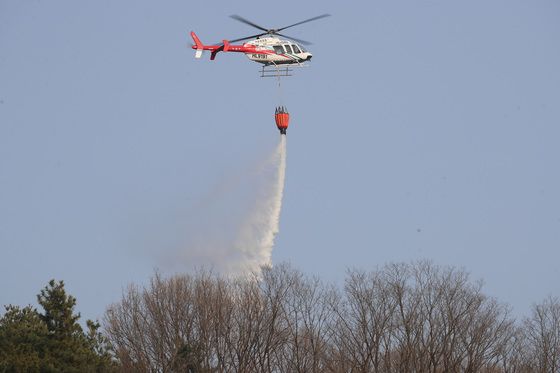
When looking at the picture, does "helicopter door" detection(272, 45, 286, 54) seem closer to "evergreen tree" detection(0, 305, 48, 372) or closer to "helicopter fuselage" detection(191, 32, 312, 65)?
"helicopter fuselage" detection(191, 32, 312, 65)

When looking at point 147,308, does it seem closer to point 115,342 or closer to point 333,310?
point 115,342

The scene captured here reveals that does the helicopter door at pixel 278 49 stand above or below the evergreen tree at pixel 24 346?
above

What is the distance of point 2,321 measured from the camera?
6000 centimetres

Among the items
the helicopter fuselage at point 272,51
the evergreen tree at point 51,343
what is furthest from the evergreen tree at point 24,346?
the helicopter fuselage at point 272,51

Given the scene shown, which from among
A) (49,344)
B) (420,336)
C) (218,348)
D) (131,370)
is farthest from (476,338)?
(49,344)

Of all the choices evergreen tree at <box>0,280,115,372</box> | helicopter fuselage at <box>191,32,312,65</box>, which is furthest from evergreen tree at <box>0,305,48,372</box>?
helicopter fuselage at <box>191,32,312,65</box>

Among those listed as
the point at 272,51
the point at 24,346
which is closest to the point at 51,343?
the point at 24,346

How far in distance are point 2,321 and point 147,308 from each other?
1120cm

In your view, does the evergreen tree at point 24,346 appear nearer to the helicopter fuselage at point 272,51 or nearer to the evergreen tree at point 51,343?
the evergreen tree at point 51,343

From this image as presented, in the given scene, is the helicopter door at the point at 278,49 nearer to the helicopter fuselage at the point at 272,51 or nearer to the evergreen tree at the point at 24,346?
the helicopter fuselage at the point at 272,51

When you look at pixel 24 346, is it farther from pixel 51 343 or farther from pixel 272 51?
pixel 272 51

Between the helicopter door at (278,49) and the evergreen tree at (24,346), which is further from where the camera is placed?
the helicopter door at (278,49)

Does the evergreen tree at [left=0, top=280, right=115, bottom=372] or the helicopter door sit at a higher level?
the helicopter door

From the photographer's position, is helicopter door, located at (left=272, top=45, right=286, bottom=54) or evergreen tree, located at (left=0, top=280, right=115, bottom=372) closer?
evergreen tree, located at (left=0, top=280, right=115, bottom=372)
